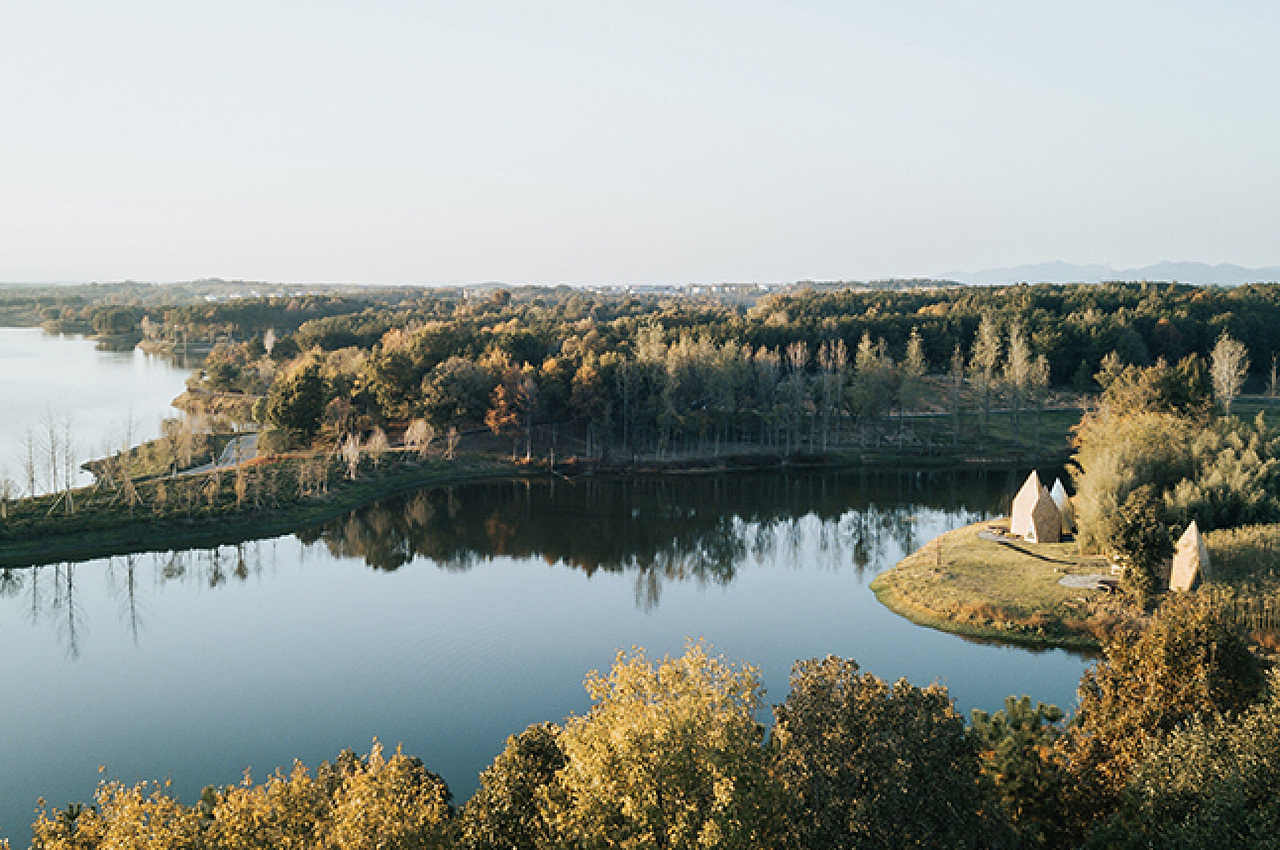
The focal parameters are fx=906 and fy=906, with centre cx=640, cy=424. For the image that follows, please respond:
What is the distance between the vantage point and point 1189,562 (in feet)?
89.5

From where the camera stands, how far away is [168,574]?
110 ft

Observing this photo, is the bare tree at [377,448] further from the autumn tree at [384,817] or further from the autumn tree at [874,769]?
the autumn tree at [874,769]

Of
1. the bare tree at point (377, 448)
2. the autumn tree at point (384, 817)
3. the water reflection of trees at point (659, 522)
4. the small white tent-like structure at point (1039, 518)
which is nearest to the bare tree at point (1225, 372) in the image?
the water reflection of trees at point (659, 522)

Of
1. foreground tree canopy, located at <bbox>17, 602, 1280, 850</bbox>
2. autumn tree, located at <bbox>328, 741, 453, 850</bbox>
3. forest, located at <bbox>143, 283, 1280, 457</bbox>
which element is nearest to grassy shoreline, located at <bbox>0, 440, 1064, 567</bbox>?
forest, located at <bbox>143, 283, 1280, 457</bbox>

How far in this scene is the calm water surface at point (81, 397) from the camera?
163 ft

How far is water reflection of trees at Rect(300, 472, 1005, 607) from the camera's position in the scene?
36.4 metres

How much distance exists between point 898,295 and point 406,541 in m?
87.8

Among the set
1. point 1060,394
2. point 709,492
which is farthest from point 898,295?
point 709,492

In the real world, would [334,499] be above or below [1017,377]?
below

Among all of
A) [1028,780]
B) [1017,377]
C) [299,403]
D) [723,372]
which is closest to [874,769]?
[1028,780]

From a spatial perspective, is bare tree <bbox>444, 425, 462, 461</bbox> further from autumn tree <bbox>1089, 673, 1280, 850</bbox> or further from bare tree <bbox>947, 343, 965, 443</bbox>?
autumn tree <bbox>1089, 673, 1280, 850</bbox>

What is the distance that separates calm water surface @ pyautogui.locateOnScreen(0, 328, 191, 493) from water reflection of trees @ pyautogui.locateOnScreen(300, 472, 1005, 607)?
15.0 m

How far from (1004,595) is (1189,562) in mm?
5366

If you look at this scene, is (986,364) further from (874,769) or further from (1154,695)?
(874,769)
